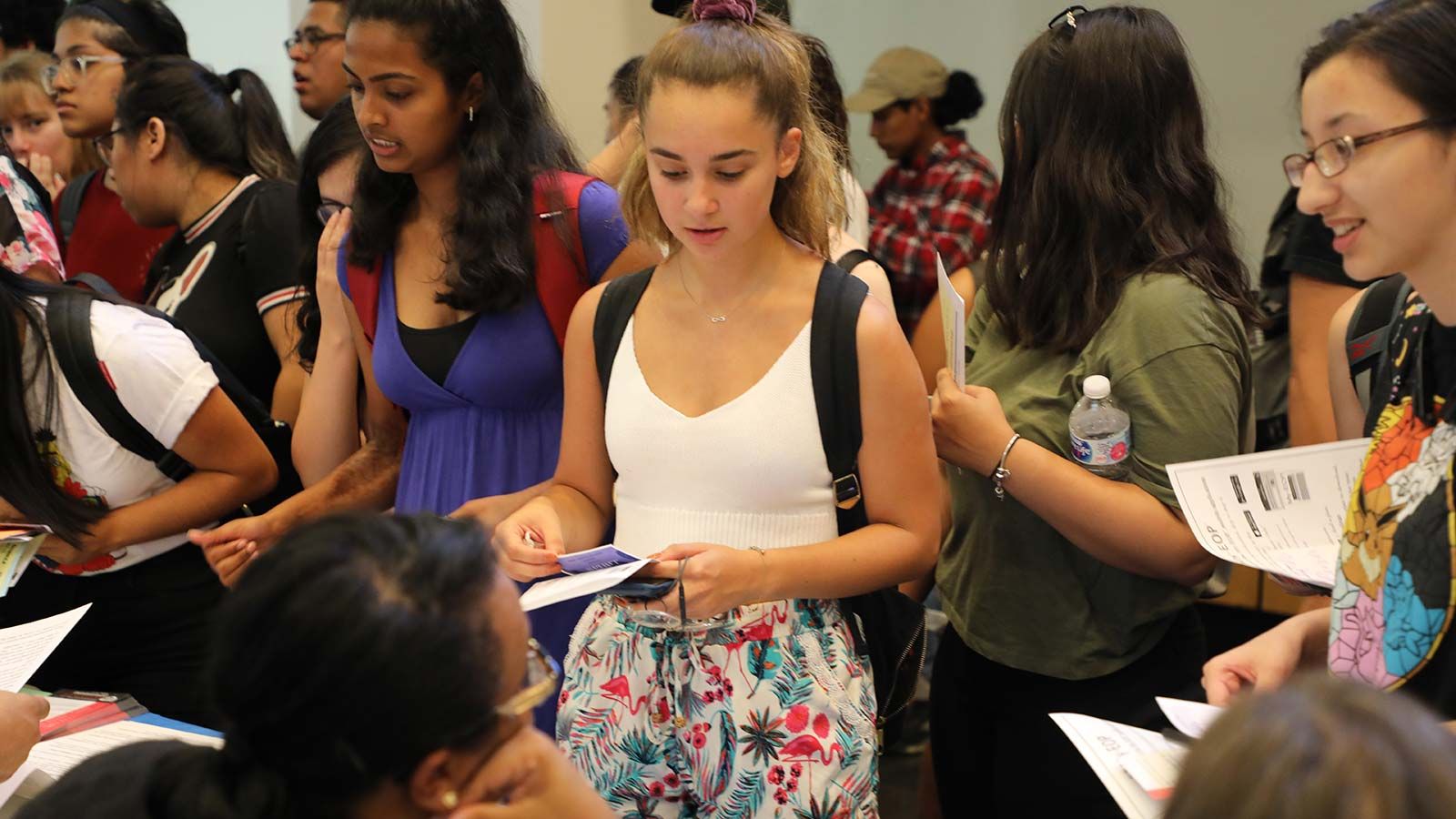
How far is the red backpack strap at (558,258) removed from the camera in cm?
212

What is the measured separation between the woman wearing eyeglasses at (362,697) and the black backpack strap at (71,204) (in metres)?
3.49

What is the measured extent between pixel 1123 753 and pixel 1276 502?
1.48 ft

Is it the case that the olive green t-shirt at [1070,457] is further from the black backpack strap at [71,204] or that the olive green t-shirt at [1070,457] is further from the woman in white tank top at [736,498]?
the black backpack strap at [71,204]

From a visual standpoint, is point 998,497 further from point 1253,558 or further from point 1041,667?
point 1253,558

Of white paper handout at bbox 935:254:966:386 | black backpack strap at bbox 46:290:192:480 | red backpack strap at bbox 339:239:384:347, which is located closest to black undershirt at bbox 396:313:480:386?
red backpack strap at bbox 339:239:384:347

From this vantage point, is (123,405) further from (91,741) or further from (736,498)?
(736,498)

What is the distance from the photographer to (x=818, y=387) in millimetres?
1681

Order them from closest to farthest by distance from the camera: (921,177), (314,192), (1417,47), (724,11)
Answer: (1417,47) → (724,11) → (314,192) → (921,177)

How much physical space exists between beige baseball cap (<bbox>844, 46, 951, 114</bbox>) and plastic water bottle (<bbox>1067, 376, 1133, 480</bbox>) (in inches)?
126

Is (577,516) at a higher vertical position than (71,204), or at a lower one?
higher

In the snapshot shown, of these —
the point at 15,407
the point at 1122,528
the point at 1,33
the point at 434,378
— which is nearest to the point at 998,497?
the point at 1122,528

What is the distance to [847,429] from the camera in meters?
1.68

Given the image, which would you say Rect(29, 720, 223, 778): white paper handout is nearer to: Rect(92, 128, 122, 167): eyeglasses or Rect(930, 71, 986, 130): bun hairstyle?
Rect(92, 128, 122, 167): eyeglasses

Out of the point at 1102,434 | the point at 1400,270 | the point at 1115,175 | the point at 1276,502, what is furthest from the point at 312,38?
the point at 1400,270
